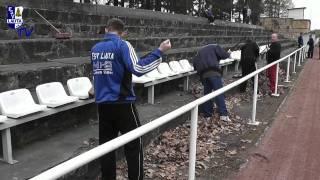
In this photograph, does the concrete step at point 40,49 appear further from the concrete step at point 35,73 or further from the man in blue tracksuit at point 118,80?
the man in blue tracksuit at point 118,80

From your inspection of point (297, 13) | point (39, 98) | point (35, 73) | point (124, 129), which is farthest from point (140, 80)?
point (297, 13)

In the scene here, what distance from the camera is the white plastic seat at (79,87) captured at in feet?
18.9

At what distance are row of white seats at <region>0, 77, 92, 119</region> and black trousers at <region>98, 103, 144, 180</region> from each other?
919 millimetres

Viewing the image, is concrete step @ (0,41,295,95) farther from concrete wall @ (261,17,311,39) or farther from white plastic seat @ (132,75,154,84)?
concrete wall @ (261,17,311,39)

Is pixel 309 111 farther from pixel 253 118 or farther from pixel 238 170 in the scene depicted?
pixel 238 170

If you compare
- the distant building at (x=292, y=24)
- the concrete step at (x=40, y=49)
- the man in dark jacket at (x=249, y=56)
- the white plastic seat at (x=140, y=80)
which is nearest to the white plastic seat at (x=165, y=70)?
the white plastic seat at (x=140, y=80)

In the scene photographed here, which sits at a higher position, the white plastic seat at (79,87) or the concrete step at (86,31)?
the concrete step at (86,31)

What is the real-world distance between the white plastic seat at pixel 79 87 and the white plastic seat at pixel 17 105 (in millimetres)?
919

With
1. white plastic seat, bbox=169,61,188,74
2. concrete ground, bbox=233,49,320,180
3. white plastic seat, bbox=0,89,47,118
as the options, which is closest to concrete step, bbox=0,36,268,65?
white plastic seat, bbox=169,61,188,74

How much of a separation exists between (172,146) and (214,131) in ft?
4.39

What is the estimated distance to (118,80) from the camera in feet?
13.8

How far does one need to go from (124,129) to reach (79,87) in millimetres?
2014

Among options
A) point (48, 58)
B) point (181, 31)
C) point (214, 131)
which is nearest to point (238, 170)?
point (214, 131)

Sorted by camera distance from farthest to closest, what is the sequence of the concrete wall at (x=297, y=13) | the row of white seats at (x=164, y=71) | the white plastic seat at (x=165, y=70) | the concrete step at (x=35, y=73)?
the concrete wall at (x=297, y=13), the white plastic seat at (x=165, y=70), the row of white seats at (x=164, y=71), the concrete step at (x=35, y=73)
